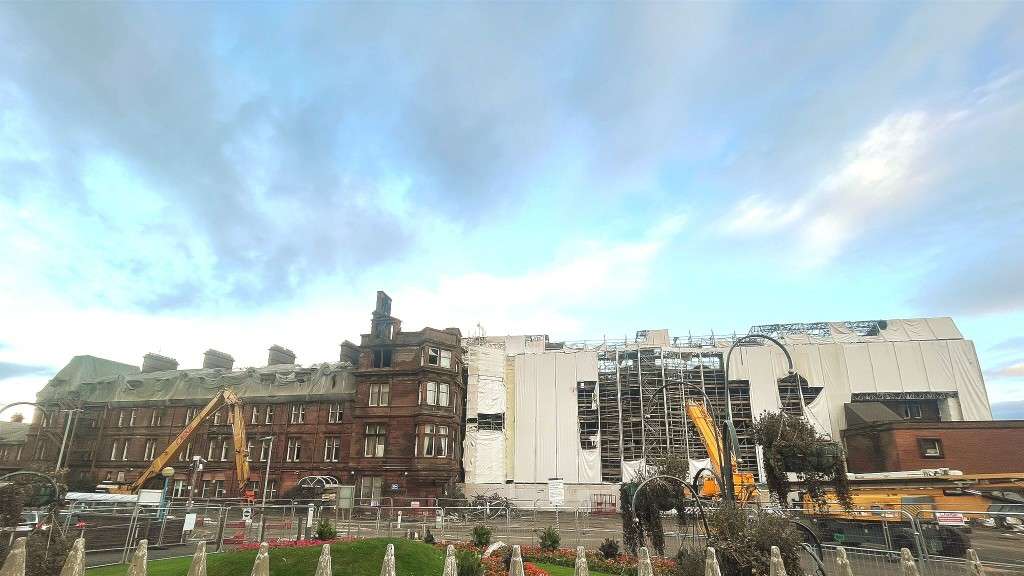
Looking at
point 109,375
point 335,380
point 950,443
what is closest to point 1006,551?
point 950,443

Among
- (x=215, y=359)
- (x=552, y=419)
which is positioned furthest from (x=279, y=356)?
(x=552, y=419)

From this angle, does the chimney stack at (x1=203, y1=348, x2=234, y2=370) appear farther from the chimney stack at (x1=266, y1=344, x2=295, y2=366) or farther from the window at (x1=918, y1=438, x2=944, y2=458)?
the window at (x1=918, y1=438, x2=944, y2=458)

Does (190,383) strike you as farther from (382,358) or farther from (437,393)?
(437,393)

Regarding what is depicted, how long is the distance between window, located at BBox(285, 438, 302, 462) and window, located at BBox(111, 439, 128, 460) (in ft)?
65.1

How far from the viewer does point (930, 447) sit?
44406mm

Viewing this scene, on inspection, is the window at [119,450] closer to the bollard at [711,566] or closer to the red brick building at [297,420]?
the red brick building at [297,420]

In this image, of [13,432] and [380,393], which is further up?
[380,393]

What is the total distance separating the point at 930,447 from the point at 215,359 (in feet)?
228

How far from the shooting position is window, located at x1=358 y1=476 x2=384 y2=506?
4734 cm

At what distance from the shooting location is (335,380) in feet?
177

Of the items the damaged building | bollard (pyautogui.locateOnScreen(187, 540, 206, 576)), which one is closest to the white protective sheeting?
the damaged building

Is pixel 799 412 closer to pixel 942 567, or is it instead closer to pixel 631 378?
pixel 631 378

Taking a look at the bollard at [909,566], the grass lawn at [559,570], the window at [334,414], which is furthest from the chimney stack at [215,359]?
the bollard at [909,566]

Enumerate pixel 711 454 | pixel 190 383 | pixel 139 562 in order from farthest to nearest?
pixel 190 383, pixel 711 454, pixel 139 562
